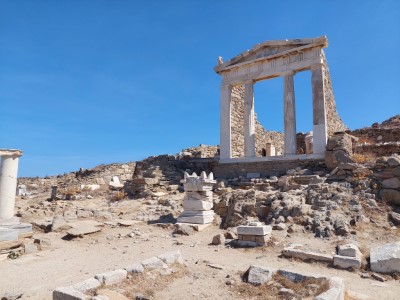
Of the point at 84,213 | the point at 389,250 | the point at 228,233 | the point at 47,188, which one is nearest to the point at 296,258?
the point at 389,250

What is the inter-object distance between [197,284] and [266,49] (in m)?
12.8

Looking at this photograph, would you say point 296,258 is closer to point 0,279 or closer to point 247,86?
point 0,279

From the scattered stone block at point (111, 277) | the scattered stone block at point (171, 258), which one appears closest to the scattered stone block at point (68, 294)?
the scattered stone block at point (111, 277)

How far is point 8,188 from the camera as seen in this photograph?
842 centimetres

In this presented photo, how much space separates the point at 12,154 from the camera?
8.54 meters

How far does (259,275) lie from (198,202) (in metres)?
4.78

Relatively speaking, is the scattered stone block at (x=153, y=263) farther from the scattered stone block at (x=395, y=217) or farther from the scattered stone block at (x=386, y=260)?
the scattered stone block at (x=395, y=217)

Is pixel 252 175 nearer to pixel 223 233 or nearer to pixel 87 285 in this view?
pixel 223 233

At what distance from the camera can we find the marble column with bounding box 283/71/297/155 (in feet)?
45.8

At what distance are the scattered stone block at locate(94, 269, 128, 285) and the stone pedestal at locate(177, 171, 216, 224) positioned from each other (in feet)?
15.2

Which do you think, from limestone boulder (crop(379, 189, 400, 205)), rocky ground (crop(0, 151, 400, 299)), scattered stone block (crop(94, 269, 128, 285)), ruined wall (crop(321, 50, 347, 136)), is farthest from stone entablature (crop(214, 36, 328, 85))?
scattered stone block (crop(94, 269, 128, 285))

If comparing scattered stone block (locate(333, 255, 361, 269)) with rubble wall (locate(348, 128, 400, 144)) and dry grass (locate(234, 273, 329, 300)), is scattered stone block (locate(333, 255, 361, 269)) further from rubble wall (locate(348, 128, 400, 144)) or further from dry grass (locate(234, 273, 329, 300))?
rubble wall (locate(348, 128, 400, 144))

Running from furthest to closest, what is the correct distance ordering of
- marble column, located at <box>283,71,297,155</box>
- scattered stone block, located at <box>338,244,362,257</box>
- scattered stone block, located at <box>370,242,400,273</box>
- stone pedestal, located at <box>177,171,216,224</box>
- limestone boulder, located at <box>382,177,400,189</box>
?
1. marble column, located at <box>283,71,297,155</box>
2. stone pedestal, located at <box>177,171,216,224</box>
3. limestone boulder, located at <box>382,177,400,189</box>
4. scattered stone block, located at <box>338,244,362,257</box>
5. scattered stone block, located at <box>370,242,400,273</box>

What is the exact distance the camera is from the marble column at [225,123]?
15780 millimetres
